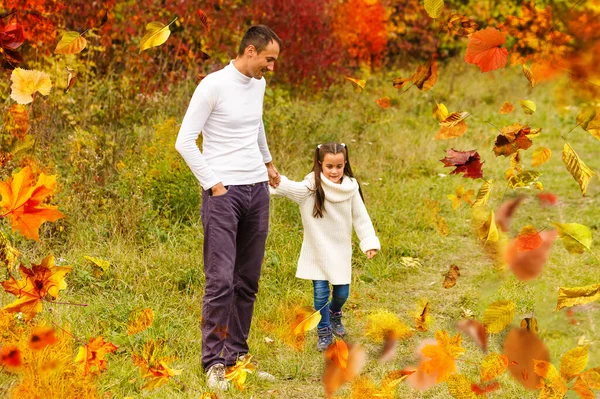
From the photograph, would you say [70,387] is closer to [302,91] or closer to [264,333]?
[264,333]

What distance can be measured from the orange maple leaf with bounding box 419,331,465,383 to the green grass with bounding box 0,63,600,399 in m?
0.09

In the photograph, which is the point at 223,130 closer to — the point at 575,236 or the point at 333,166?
the point at 333,166

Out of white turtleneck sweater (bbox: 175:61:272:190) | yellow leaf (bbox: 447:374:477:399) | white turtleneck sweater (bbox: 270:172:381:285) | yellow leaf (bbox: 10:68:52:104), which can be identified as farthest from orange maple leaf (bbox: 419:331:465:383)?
yellow leaf (bbox: 10:68:52:104)

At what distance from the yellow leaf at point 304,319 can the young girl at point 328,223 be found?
110 mm

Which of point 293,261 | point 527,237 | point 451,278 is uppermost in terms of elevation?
point 527,237

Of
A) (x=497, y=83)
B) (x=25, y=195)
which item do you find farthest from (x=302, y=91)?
(x=25, y=195)

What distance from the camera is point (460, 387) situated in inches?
147

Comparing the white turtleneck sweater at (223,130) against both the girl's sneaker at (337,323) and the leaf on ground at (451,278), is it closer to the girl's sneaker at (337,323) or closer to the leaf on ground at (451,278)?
the leaf on ground at (451,278)

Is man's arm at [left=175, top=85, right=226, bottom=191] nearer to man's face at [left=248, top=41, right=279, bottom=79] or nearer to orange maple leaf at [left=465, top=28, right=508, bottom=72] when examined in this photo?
man's face at [left=248, top=41, right=279, bottom=79]

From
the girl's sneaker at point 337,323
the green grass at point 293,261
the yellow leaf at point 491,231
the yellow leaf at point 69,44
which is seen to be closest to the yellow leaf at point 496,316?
the yellow leaf at point 491,231

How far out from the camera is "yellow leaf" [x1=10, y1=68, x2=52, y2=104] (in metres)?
2.56

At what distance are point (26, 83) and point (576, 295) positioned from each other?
1877 millimetres

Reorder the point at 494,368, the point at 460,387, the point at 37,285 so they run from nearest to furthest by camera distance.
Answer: the point at 37,285 < the point at 494,368 < the point at 460,387

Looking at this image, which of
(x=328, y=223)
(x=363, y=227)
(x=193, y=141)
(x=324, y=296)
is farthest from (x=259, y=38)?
(x=324, y=296)
